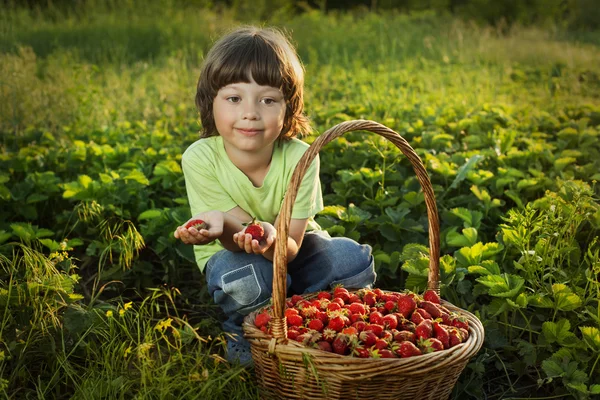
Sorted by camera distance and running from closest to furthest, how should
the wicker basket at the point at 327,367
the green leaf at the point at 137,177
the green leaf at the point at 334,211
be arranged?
the wicker basket at the point at 327,367 → the green leaf at the point at 334,211 → the green leaf at the point at 137,177

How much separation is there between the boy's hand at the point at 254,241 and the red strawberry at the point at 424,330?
1.70 feet

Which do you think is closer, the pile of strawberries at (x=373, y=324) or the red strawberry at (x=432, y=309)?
the pile of strawberries at (x=373, y=324)

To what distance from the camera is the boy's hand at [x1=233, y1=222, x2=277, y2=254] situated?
7.38ft

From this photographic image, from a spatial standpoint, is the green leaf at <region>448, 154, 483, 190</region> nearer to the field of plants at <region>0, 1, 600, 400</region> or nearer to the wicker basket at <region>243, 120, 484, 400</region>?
the field of plants at <region>0, 1, 600, 400</region>

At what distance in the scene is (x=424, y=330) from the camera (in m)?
2.18

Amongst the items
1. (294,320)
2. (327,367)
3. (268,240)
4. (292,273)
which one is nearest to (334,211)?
(292,273)

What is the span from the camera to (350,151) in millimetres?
4094

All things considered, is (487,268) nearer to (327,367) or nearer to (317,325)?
(317,325)

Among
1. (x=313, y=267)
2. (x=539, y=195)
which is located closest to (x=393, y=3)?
(x=539, y=195)

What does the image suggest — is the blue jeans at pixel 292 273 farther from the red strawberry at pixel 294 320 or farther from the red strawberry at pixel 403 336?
the red strawberry at pixel 403 336

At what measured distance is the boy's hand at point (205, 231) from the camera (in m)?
2.24

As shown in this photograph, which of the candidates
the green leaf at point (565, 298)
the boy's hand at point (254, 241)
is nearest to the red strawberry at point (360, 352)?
the boy's hand at point (254, 241)

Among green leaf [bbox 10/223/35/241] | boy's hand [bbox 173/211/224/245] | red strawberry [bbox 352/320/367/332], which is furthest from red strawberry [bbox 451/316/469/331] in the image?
green leaf [bbox 10/223/35/241]

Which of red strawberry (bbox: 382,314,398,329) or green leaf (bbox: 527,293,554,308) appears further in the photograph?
green leaf (bbox: 527,293,554,308)
